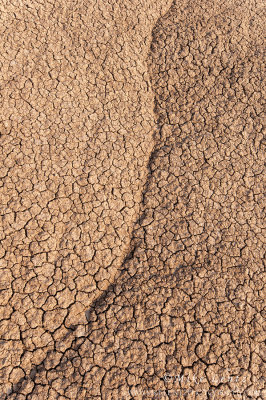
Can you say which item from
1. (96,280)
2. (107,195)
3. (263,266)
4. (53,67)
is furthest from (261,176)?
(53,67)

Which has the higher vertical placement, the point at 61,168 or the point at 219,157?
the point at 61,168

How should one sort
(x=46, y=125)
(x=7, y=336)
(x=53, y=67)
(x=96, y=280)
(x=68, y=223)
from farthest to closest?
(x=53, y=67) → (x=46, y=125) → (x=68, y=223) → (x=96, y=280) → (x=7, y=336)

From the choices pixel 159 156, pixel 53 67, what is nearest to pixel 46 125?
pixel 53 67

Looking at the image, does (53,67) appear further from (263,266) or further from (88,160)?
(263,266)

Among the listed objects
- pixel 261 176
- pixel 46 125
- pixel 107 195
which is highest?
pixel 46 125

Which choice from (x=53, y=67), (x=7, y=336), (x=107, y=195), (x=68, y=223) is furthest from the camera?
(x=53, y=67)

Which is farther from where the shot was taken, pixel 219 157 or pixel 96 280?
pixel 219 157

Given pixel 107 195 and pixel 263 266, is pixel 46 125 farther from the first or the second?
pixel 263 266
